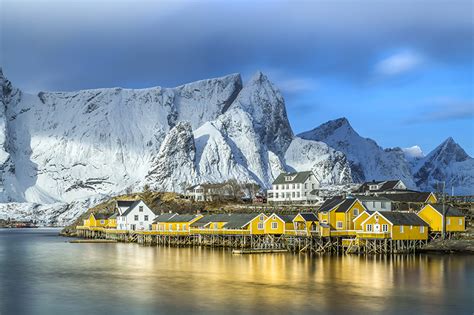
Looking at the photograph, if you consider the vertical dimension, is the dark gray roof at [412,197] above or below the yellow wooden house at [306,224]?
above

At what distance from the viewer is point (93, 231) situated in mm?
99438

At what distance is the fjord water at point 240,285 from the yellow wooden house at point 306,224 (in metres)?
5.34

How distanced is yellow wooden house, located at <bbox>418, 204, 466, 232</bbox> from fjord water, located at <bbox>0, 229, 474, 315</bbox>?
6.82m

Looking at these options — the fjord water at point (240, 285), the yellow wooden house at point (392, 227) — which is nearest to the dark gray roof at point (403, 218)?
the yellow wooden house at point (392, 227)

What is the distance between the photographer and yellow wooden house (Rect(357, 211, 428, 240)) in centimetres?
5609

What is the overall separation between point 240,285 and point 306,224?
23.8 meters

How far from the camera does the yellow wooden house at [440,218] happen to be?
61.1 m

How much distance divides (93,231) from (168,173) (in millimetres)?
73509

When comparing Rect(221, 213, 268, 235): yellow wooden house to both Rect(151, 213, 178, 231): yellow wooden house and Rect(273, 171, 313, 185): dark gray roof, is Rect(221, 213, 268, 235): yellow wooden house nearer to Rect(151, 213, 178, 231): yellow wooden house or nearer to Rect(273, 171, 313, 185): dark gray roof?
Rect(151, 213, 178, 231): yellow wooden house

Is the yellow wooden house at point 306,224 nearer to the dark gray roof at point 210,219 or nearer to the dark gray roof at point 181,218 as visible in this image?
the dark gray roof at point 210,219

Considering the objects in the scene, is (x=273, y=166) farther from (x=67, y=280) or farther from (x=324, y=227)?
(x=67, y=280)

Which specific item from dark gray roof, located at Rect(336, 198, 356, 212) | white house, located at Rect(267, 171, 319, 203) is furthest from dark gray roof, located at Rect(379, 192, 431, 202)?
white house, located at Rect(267, 171, 319, 203)

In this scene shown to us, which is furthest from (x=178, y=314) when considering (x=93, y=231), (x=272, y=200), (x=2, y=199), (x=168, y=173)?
(x=2, y=199)

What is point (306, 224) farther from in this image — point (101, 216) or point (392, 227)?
point (101, 216)
